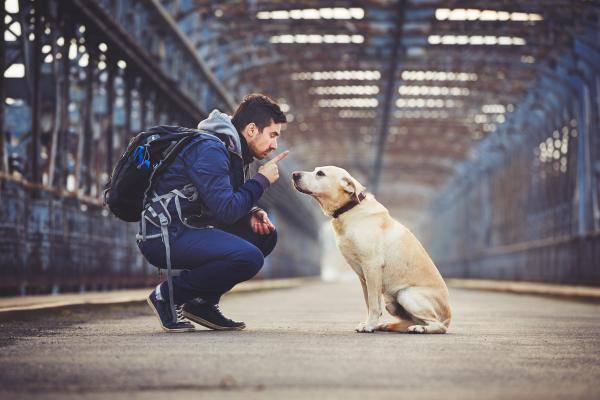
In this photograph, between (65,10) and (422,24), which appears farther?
(422,24)

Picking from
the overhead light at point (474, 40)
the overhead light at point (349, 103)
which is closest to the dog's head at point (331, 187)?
the overhead light at point (474, 40)

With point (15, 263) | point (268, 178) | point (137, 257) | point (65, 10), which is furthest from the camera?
point (137, 257)

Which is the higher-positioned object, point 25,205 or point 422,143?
point 422,143

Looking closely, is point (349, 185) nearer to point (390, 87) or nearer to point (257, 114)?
point (257, 114)

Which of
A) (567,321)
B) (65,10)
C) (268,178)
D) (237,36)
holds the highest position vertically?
(237,36)

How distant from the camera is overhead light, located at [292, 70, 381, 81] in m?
25.0

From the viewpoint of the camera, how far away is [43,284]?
409 inches

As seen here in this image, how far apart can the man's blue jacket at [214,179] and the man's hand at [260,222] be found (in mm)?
209

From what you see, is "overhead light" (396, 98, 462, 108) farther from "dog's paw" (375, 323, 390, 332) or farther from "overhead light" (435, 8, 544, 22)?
"dog's paw" (375, 323, 390, 332)

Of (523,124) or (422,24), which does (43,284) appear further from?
(523,124)

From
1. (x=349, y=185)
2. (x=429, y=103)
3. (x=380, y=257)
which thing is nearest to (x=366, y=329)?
(x=380, y=257)

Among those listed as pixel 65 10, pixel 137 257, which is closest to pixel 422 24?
pixel 137 257

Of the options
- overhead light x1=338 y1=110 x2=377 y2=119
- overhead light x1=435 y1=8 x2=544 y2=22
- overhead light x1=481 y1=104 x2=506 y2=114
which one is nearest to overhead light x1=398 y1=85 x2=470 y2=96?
overhead light x1=481 y1=104 x2=506 y2=114

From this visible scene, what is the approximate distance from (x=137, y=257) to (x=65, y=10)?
504cm
